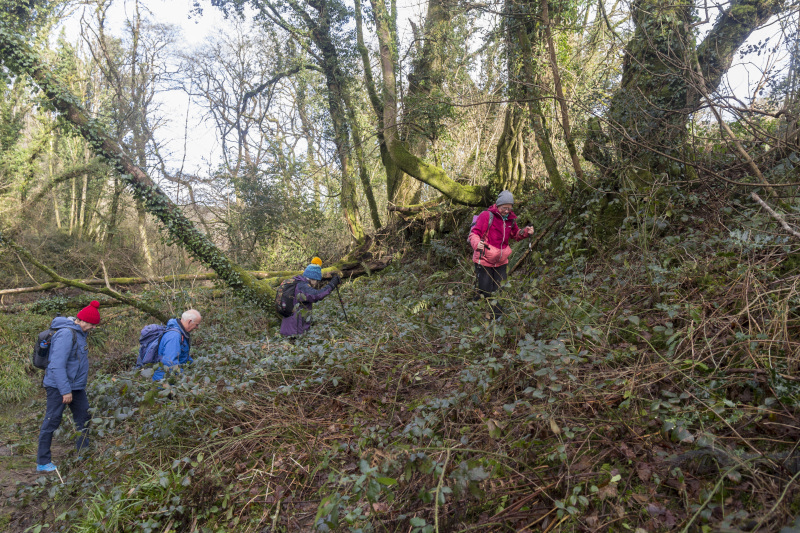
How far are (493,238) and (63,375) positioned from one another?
19.0 ft

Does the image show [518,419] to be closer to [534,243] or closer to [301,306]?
[301,306]

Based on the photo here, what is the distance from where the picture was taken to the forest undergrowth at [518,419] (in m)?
2.46

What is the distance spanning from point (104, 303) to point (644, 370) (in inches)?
460

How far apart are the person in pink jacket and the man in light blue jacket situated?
12.6 feet

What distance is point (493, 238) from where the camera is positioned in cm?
633

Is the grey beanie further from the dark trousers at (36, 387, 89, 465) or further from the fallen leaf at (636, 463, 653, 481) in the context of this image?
the dark trousers at (36, 387, 89, 465)

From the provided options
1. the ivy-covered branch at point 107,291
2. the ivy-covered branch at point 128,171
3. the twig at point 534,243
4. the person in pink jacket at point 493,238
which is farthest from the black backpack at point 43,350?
the twig at point 534,243

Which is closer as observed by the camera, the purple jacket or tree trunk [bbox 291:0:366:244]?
the purple jacket

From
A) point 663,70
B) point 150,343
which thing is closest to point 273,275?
point 150,343

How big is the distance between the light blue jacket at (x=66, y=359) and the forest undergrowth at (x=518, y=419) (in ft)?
1.50

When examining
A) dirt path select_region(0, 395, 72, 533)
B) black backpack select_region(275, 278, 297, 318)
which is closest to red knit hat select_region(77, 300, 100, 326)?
dirt path select_region(0, 395, 72, 533)

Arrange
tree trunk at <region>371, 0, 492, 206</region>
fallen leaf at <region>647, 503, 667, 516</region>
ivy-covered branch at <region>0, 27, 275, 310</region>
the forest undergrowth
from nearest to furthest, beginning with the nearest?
1. fallen leaf at <region>647, 503, 667, 516</region>
2. the forest undergrowth
3. ivy-covered branch at <region>0, 27, 275, 310</region>
4. tree trunk at <region>371, 0, 492, 206</region>

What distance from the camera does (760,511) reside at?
2000 mm

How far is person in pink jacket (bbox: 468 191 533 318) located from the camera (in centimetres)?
623
